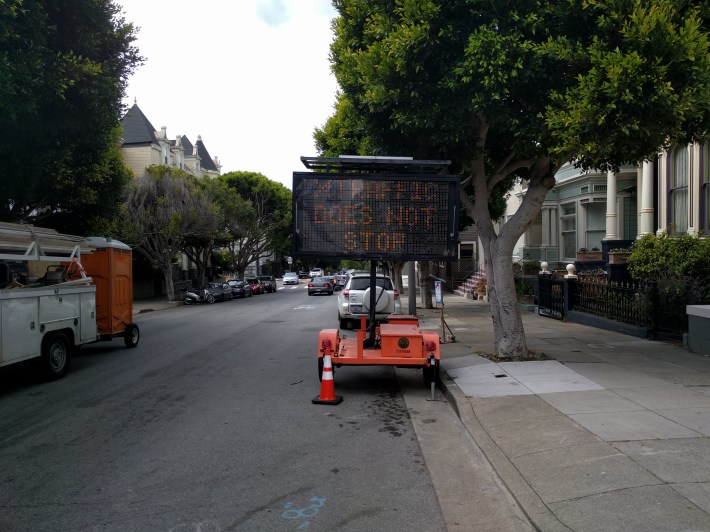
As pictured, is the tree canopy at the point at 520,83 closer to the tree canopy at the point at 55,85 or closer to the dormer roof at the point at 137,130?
the tree canopy at the point at 55,85

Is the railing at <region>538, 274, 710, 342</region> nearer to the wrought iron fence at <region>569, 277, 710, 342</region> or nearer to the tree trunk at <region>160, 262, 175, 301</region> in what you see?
the wrought iron fence at <region>569, 277, 710, 342</region>

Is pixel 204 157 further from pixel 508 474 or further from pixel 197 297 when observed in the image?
pixel 508 474

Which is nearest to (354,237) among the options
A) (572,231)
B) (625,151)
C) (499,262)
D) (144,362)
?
(499,262)

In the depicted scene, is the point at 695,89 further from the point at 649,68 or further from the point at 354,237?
the point at 354,237

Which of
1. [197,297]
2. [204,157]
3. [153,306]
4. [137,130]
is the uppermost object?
[204,157]

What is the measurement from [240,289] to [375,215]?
34.0 metres

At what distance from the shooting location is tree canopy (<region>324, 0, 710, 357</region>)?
7723 mm

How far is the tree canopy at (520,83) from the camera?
25.3ft

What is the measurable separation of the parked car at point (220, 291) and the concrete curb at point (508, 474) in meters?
29.3

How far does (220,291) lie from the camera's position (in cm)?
3681

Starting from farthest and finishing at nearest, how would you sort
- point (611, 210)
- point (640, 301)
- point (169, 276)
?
point (169, 276), point (611, 210), point (640, 301)

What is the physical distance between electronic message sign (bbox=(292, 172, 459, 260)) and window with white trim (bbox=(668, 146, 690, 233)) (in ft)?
35.0

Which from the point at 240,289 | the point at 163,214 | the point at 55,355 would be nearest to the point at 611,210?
the point at 55,355

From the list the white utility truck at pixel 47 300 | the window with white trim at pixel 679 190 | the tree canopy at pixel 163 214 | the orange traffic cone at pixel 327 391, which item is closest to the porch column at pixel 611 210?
the window with white trim at pixel 679 190
